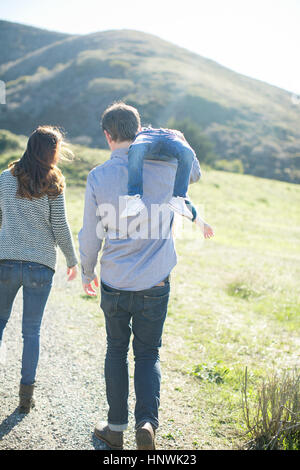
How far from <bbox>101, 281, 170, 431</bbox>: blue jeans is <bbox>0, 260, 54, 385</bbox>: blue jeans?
1.95 ft

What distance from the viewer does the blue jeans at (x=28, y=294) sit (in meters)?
2.91

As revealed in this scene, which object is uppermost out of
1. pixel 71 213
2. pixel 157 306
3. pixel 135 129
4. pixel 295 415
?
pixel 135 129

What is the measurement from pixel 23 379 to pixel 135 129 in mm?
2103

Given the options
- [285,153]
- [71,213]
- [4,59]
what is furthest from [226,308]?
[4,59]

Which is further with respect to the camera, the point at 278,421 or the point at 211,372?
the point at 211,372

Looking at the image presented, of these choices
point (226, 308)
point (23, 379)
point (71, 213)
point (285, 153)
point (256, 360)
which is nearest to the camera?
point (23, 379)

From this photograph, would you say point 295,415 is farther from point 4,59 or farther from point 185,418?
point 4,59

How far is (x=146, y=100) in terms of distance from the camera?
5159cm

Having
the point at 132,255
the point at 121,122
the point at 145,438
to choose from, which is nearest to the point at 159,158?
the point at 121,122

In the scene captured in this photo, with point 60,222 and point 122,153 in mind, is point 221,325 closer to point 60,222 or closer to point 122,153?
point 60,222

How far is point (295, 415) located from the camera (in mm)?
2658

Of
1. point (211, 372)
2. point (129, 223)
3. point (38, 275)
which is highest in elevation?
point (129, 223)

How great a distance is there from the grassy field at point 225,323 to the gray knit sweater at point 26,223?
1.71m

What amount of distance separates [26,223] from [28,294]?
1.75 feet
